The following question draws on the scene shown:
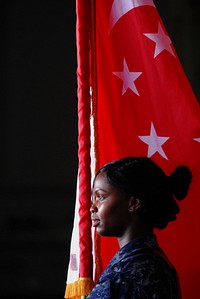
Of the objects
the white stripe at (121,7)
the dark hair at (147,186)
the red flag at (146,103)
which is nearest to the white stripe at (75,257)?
the red flag at (146,103)

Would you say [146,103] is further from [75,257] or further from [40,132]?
[40,132]

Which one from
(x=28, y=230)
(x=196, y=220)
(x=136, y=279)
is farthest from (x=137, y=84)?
(x=28, y=230)

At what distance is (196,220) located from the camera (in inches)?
57.5

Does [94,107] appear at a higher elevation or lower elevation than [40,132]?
lower

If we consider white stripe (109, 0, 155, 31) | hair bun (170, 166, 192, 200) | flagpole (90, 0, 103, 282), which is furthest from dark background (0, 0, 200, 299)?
hair bun (170, 166, 192, 200)

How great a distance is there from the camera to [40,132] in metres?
3.44

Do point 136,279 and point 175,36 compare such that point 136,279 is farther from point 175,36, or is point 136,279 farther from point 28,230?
point 175,36

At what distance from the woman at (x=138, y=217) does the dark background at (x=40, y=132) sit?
225 centimetres

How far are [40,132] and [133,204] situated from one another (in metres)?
2.39

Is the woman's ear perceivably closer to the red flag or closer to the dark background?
the red flag

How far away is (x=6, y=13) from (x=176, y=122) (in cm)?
231

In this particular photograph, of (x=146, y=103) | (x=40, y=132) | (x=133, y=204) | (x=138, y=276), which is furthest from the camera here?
(x=40, y=132)

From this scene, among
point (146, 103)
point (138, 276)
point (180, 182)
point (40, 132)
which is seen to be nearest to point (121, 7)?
point (146, 103)

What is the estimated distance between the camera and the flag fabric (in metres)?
1.46
